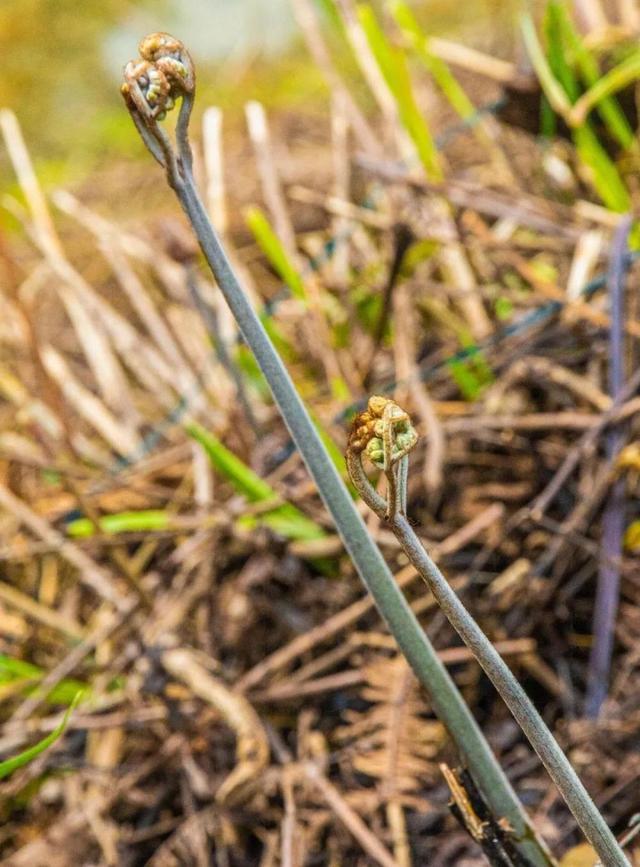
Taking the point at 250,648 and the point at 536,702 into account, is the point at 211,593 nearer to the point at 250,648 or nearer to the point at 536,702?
the point at 250,648

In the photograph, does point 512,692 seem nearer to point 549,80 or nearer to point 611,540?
point 611,540

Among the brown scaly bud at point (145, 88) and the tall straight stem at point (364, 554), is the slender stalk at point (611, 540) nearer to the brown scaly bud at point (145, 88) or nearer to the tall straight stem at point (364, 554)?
the tall straight stem at point (364, 554)

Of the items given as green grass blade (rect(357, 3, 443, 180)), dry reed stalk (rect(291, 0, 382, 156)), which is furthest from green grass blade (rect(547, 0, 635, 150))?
dry reed stalk (rect(291, 0, 382, 156))

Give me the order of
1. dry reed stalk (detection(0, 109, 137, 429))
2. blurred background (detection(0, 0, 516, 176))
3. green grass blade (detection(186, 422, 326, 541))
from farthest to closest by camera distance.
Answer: blurred background (detection(0, 0, 516, 176))
dry reed stalk (detection(0, 109, 137, 429))
green grass blade (detection(186, 422, 326, 541))

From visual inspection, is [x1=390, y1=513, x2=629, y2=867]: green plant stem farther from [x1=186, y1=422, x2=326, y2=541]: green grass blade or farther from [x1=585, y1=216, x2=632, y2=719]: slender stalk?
[x1=186, y1=422, x2=326, y2=541]: green grass blade

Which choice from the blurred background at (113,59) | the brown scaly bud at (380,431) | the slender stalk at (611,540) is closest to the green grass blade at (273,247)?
the slender stalk at (611,540)

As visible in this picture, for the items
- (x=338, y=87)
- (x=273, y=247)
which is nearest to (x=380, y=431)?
(x=273, y=247)

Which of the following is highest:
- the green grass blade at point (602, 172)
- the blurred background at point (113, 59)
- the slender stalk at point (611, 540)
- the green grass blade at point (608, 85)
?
the blurred background at point (113, 59)
